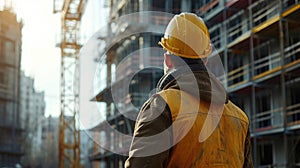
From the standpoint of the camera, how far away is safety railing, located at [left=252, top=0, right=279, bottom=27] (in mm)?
14173

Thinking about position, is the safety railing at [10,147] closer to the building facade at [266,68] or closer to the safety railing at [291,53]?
the building facade at [266,68]

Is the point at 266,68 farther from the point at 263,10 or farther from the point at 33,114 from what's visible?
the point at 33,114

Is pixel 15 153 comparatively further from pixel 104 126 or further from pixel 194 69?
pixel 194 69

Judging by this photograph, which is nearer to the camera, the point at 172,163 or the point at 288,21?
the point at 172,163

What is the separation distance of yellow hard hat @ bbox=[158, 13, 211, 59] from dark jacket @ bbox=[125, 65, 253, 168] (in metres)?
0.05

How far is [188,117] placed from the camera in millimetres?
1368

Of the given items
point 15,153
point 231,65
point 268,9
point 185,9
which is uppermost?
point 185,9

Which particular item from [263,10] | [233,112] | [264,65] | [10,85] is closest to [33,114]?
[10,85]

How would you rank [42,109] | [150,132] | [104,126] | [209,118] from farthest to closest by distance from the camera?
1. [42,109]
2. [104,126]
3. [209,118]
4. [150,132]

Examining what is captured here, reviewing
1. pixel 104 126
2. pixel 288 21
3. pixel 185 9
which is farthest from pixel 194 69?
pixel 104 126

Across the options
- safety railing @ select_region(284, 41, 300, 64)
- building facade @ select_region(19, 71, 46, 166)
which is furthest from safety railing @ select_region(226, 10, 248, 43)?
building facade @ select_region(19, 71, 46, 166)

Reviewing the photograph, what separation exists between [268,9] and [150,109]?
13.9 metres

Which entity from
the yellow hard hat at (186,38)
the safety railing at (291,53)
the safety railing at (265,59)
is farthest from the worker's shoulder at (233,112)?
the safety railing at (265,59)

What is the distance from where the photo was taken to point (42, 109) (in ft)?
161
